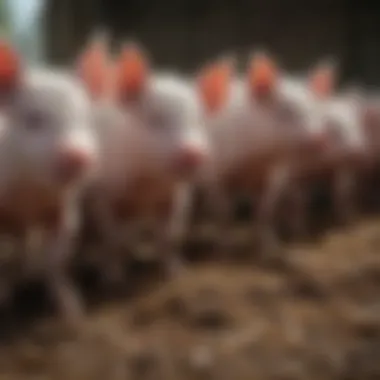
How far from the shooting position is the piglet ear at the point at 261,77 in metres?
2.90

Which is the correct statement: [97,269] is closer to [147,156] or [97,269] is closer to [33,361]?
[147,156]

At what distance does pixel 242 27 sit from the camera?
448 cm

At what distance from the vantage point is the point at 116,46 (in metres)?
4.17

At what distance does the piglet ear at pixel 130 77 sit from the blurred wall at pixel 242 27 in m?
1.53

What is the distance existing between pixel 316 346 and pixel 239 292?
0.41m

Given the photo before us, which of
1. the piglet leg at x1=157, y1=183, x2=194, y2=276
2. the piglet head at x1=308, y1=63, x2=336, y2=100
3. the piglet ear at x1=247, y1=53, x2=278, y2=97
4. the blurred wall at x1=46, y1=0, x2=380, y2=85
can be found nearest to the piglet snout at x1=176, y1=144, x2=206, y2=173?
the piglet leg at x1=157, y1=183, x2=194, y2=276

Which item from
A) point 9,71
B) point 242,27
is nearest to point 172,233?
point 9,71

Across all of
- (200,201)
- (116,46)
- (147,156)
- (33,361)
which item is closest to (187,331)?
(33,361)

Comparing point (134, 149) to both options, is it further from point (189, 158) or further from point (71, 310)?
point (71, 310)

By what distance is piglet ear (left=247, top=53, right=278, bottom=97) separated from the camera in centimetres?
290

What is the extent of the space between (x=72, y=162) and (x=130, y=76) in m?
0.51

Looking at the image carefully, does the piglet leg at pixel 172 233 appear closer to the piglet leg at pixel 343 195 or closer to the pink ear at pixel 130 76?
the pink ear at pixel 130 76

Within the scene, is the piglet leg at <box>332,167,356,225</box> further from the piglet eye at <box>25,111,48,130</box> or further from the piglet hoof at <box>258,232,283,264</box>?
the piglet eye at <box>25,111,48,130</box>

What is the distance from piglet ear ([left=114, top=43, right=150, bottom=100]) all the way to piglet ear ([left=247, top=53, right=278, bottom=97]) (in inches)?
20.3
